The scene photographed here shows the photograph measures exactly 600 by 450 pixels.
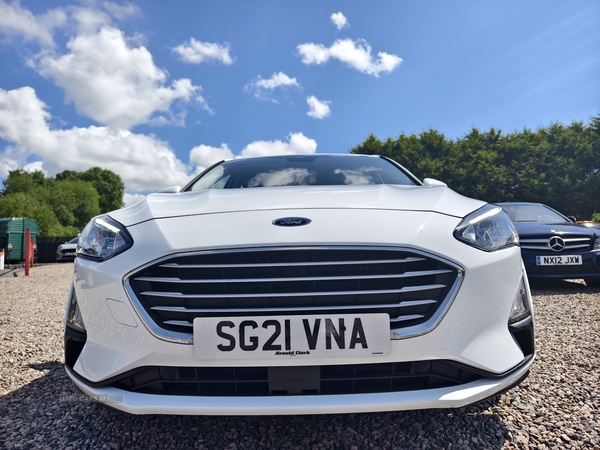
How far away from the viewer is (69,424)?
179 cm

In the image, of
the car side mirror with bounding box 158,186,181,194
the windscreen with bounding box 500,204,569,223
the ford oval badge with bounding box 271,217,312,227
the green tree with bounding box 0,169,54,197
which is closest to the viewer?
the ford oval badge with bounding box 271,217,312,227

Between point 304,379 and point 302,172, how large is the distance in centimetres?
159

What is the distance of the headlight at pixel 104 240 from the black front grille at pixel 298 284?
18 cm

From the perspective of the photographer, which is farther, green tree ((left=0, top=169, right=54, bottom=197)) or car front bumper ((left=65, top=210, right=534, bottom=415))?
green tree ((left=0, top=169, right=54, bottom=197))

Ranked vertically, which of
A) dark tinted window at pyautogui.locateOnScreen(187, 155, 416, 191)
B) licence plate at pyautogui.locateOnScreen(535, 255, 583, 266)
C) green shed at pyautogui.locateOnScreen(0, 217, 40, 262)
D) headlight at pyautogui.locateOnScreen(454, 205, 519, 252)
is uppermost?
dark tinted window at pyautogui.locateOnScreen(187, 155, 416, 191)

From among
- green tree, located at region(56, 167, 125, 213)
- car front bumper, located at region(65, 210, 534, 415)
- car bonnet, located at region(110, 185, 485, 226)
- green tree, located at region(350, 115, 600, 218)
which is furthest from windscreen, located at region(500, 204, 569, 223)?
green tree, located at region(56, 167, 125, 213)

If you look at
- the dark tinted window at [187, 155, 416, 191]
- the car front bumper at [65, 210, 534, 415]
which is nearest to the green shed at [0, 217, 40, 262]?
the dark tinted window at [187, 155, 416, 191]

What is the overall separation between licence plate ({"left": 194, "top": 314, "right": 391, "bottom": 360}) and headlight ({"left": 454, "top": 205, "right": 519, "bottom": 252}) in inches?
17.9

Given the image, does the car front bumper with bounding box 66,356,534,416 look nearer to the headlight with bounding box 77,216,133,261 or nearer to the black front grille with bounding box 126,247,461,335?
the black front grille with bounding box 126,247,461,335

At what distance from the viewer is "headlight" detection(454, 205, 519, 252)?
151 cm

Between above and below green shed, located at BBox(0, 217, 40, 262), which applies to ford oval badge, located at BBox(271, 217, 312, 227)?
above

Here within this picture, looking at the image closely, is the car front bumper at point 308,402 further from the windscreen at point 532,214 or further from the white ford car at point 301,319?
the windscreen at point 532,214

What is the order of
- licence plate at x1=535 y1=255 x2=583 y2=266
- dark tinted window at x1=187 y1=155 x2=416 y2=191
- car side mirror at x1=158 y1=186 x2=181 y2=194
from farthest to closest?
licence plate at x1=535 y1=255 x2=583 y2=266 → dark tinted window at x1=187 y1=155 x2=416 y2=191 → car side mirror at x1=158 y1=186 x2=181 y2=194

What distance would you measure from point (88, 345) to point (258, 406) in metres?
0.68
